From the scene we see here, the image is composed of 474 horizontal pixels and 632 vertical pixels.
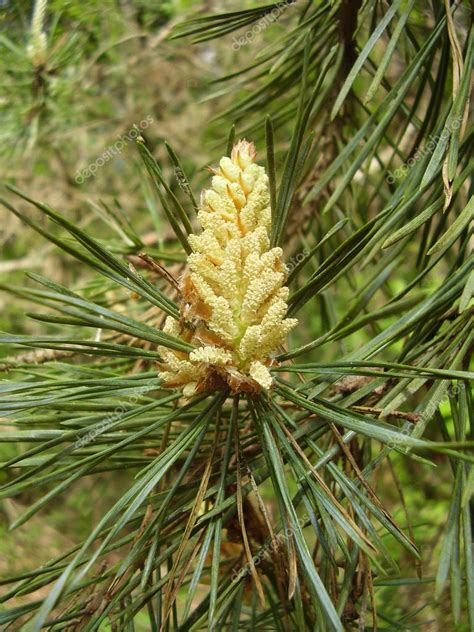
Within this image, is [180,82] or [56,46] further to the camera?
[180,82]

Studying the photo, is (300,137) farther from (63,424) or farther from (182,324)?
(63,424)

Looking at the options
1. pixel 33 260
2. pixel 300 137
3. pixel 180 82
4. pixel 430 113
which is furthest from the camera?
pixel 180 82

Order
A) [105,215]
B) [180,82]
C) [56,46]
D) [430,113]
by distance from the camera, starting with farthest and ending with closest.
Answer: [180,82] < [56,46] < [105,215] < [430,113]

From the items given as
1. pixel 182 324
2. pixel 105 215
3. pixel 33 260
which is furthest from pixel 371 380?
pixel 33 260

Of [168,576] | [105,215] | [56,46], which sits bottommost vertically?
[168,576]

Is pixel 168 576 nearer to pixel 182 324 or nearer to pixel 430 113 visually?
pixel 182 324

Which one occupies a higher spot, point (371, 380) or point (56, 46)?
point (56, 46)
